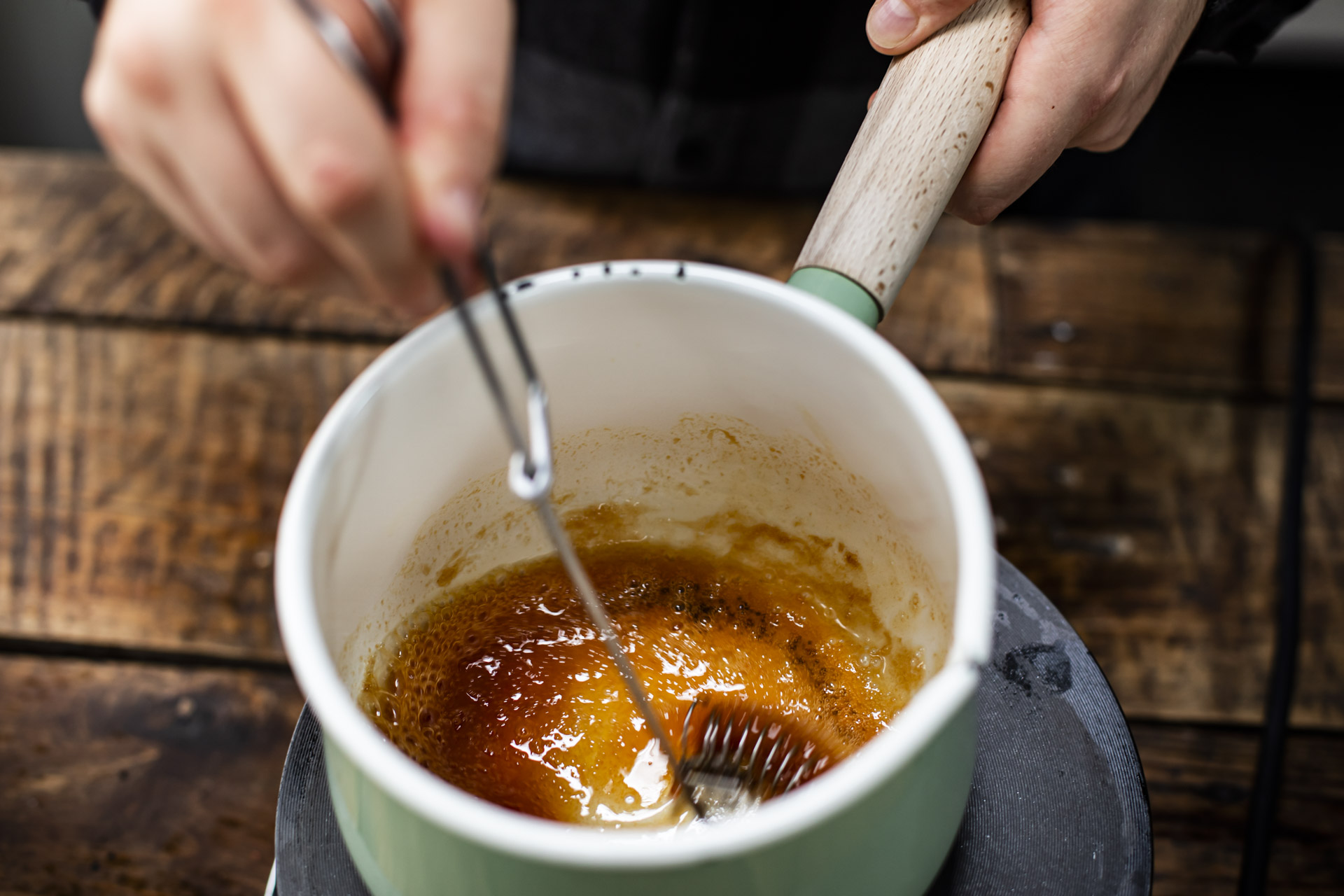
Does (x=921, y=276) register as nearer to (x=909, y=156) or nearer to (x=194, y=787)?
(x=909, y=156)

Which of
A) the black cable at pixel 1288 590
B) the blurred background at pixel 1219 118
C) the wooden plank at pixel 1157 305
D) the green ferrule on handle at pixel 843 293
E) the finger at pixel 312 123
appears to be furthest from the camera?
the blurred background at pixel 1219 118

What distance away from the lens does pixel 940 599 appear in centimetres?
34

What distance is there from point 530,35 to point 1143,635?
574 mm

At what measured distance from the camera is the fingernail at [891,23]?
39cm

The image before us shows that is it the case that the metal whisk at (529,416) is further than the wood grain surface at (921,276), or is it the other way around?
the wood grain surface at (921,276)

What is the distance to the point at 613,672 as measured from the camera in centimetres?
42

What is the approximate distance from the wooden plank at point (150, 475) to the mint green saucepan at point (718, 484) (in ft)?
0.79

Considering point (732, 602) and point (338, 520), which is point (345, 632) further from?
point (732, 602)

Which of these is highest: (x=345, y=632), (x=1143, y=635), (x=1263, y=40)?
(x=1263, y=40)

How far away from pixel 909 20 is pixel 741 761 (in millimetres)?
284

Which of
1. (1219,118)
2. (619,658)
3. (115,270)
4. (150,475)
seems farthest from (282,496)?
(1219,118)

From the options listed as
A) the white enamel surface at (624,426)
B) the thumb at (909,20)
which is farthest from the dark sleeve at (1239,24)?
the white enamel surface at (624,426)

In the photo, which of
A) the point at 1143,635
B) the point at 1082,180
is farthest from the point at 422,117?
the point at 1082,180

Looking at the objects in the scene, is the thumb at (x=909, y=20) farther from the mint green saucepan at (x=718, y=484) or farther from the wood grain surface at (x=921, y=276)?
the wood grain surface at (x=921, y=276)
